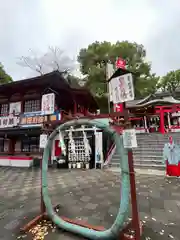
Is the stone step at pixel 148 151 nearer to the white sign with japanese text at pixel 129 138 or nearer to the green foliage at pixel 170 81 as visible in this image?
the white sign with japanese text at pixel 129 138

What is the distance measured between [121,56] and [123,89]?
2383cm

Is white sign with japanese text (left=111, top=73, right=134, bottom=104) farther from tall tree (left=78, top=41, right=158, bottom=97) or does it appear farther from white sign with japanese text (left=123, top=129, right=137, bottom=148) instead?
tall tree (left=78, top=41, right=158, bottom=97)

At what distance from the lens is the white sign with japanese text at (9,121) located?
10984 millimetres

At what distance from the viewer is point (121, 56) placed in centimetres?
2377

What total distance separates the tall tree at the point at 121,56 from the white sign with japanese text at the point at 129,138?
69.8 feet

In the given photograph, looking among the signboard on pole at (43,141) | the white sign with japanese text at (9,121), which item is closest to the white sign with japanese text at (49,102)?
the white sign with japanese text at (9,121)

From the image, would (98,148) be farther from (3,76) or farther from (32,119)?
(3,76)

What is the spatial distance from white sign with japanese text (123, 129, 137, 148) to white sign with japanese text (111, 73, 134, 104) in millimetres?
583

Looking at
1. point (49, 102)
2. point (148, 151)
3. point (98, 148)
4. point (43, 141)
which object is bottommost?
point (148, 151)

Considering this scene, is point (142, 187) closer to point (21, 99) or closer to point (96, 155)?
point (96, 155)

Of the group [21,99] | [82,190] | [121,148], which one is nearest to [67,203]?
[82,190]

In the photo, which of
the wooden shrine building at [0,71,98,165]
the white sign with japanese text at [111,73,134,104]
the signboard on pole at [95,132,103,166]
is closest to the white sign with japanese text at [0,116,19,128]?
the wooden shrine building at [0,71,98,165]

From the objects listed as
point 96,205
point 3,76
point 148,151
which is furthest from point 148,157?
point 3,76

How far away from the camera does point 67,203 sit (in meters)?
4.10
